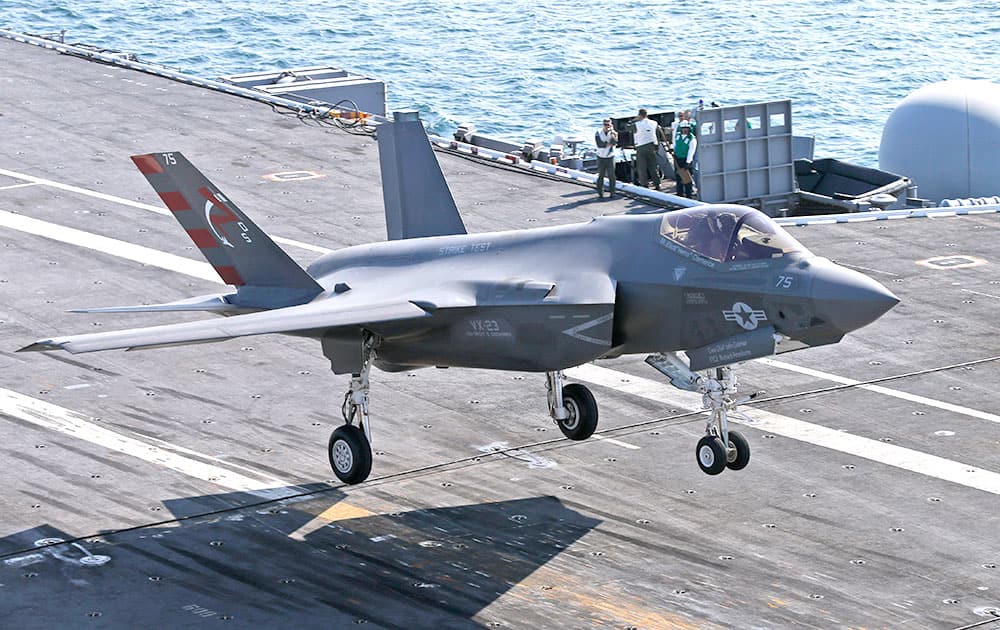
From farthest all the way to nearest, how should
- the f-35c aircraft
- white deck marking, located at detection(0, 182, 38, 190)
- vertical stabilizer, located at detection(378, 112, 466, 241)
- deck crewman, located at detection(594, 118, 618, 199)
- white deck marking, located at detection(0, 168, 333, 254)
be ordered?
white deck marking, located at detection(0, 182, 38, 190) → deck crewman, located at detection(594, 118, 618, 199) → white deck marking, located at detection(0, 168, 333, 254) → vertical stabilizer, located at detection(378, 112, 466, 241) → the f-35c aircraft

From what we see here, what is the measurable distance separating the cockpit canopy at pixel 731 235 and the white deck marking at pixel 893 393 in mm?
7510

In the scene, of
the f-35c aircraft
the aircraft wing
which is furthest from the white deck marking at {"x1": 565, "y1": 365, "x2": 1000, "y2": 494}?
the aircraft wing

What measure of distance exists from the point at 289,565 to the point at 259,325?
3.48 meters

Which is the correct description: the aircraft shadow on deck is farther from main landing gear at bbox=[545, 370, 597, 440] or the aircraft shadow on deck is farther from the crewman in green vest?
the crewman in green vest

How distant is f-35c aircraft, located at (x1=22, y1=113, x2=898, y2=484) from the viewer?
21.1 m

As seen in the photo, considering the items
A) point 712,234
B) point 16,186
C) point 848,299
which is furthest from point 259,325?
point 16,186

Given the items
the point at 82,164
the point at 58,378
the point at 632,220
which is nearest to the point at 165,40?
the point at 82,164

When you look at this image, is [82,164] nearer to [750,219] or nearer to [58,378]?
[58,378]

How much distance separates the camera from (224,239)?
2519 cm

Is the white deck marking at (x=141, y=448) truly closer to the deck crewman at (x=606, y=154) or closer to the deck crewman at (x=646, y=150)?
the deck crewman at (x=606, y=154)

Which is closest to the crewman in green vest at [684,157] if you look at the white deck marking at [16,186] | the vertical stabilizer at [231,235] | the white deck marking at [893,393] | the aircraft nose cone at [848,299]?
the white deck marking at [893,393]

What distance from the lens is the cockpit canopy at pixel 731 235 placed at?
837 inches

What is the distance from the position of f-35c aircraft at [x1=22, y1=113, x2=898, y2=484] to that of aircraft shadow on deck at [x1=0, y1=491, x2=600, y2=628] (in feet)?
5.15

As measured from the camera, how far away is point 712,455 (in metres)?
21.7
